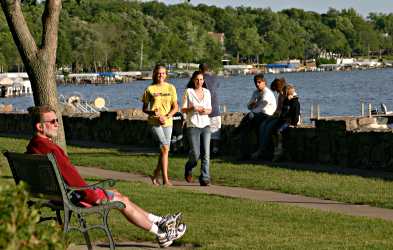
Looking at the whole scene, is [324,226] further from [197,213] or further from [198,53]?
[198,53]

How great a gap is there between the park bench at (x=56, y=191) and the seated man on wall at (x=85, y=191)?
0.32ft

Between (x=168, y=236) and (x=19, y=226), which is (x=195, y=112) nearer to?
(x=168, y=236)

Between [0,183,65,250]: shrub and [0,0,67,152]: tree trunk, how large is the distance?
929 cm

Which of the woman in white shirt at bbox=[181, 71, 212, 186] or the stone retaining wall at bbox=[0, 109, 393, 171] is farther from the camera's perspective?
the stone retaining wall at bbox=[0, 109, 393, 171]

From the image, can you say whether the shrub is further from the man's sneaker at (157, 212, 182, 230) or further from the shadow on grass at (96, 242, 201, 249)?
the shadow on grass at (96, 242, 201, 249)

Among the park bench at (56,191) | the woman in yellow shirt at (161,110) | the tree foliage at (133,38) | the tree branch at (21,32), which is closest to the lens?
the park bench at (56,191)

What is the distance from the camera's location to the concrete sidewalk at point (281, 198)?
36.9ft

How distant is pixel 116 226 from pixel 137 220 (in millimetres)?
1272

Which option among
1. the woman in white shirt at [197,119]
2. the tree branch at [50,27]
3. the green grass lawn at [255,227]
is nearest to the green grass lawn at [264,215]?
the green grass lawn at [255,227]

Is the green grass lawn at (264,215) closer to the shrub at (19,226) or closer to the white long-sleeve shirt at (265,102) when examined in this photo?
the white long-sleeve shirt at (265,102)

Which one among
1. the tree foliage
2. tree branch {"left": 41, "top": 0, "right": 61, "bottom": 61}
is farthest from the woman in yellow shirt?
the tree foliage

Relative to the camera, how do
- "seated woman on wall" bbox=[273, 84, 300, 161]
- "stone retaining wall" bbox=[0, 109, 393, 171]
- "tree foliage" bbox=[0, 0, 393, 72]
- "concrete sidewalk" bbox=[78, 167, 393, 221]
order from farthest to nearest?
"tree foliage" bbox=[0, 0, 393, 72]
"seated woman on wall" bbox=[273, 84, 300, 161]
"stone retaining wall" bbox=[0, 109, 393, 171]
"concrete sidewalk" bbox=[78, 167, 393, 221]

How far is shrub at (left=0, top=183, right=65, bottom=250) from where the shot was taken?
431 cm

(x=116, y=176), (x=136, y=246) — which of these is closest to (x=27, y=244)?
(x=136, y=246)
